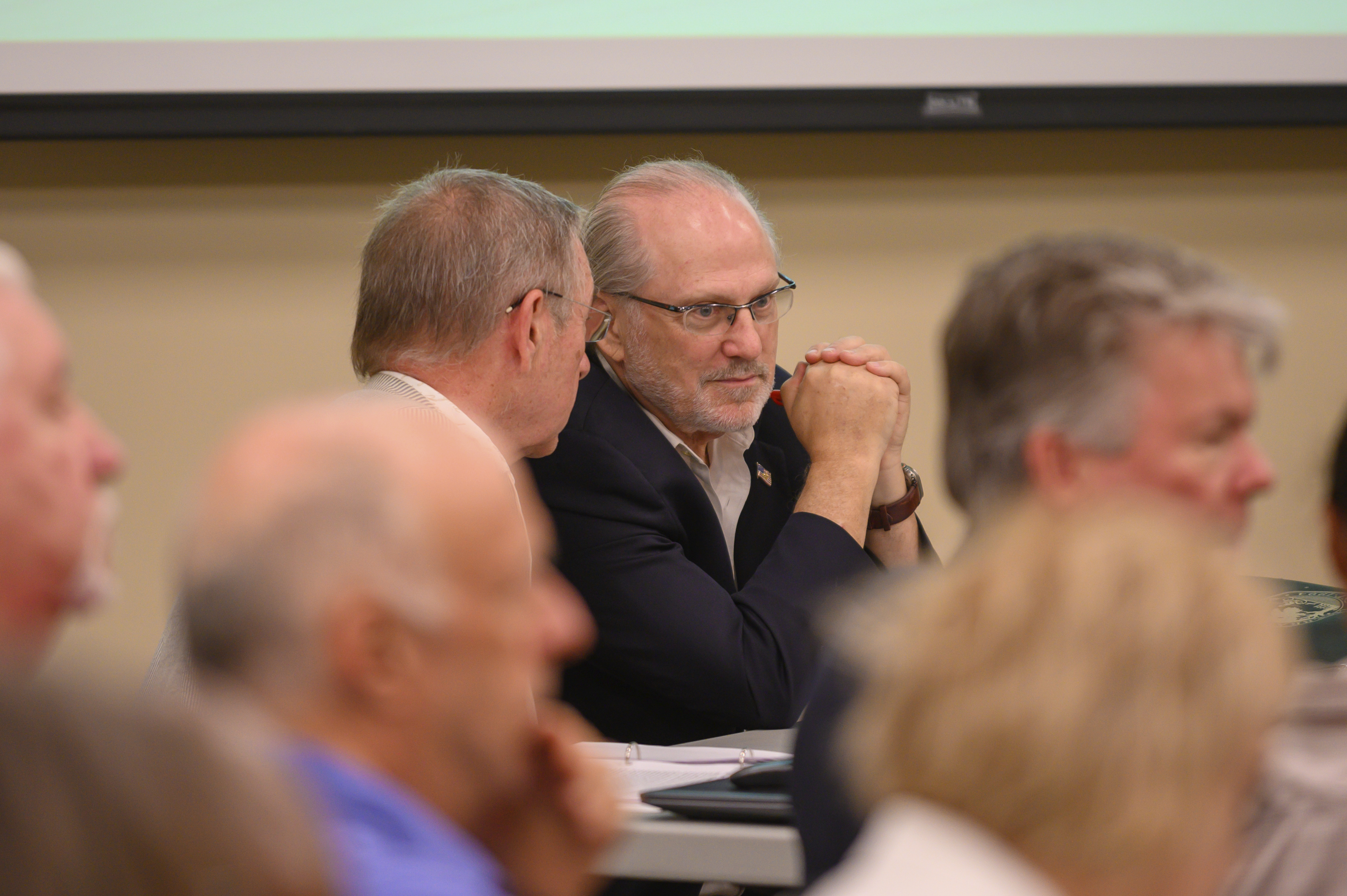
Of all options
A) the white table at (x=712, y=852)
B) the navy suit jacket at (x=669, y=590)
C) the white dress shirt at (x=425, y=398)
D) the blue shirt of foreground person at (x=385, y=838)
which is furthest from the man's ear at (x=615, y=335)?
the blue shirt of foreground person at (x=385, y=838)

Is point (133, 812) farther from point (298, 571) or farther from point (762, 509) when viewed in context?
point (762, 509)

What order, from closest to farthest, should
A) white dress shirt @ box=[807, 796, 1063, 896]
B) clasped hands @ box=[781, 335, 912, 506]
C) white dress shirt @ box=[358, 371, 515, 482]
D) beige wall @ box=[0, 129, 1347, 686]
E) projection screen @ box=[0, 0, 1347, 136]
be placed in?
white dress shirt @ box=[807, 796, 1063, 896], white dress shirt @ box=[358, 371, 515, 482], clasped hands @ box=[781, 335, 912, 506], projection screen @ box=[0, 0, 1347, 136], beige wall @ box=[0, 129, 1347, 686]

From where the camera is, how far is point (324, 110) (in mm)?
2586

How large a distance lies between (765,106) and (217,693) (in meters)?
2.11

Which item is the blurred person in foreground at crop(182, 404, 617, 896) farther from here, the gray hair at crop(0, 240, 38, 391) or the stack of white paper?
the stack of white paper

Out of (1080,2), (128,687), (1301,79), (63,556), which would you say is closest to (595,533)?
(63,556)

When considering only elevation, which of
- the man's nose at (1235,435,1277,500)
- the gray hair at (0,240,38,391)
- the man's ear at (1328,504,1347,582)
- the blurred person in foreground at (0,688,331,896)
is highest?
the gray hair at (0,240,38,391)

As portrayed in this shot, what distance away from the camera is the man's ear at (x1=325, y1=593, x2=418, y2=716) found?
0.74 metres

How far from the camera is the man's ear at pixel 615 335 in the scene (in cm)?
213

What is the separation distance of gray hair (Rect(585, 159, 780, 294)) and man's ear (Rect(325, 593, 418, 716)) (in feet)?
4.59

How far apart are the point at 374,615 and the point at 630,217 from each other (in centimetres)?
147

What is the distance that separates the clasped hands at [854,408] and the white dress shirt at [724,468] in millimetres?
114

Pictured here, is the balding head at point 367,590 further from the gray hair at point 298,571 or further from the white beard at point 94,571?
the white beard at point 94,571

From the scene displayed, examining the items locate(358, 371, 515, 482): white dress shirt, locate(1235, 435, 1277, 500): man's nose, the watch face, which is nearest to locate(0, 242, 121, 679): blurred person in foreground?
locate(358, 371, 515, 482): white dress shirt
